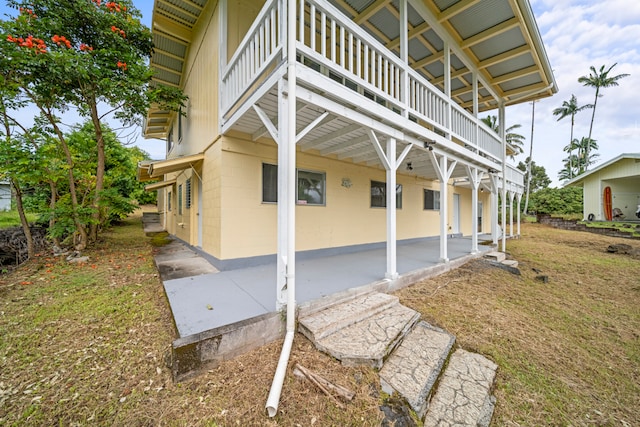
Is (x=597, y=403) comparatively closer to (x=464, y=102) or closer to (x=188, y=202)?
(x=188, y=202)

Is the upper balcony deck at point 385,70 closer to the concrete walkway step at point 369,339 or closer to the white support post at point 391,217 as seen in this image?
the white support post at point 391,217

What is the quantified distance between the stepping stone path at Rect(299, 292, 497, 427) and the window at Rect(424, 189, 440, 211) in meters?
7.66

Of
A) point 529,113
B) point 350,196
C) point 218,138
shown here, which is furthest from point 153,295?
point 529,113

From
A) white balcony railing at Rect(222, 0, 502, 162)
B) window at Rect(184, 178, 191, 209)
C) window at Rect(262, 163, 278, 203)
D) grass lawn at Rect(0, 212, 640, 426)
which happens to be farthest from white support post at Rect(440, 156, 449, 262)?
window at Rect(184, 178, 191, 209)

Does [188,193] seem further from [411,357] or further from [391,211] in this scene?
[411,357]

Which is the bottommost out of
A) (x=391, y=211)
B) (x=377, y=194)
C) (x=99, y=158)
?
(x=391, y=211)

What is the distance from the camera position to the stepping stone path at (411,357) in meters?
Answer: 2.01

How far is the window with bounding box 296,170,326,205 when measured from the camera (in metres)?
5.81

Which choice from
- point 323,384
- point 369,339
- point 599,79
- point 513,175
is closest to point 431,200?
point 513,175

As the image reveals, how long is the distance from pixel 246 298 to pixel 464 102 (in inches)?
429

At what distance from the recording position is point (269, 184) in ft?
17.4

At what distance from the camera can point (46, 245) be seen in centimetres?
657

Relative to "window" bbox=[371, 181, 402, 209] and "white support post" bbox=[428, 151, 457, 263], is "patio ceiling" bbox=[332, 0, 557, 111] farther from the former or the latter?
"window" bbox=[371, 181, 402, 209]

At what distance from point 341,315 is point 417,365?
3.11 feet
